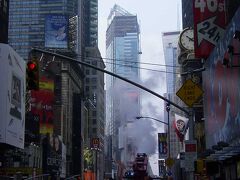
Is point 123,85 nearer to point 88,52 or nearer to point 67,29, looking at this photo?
point 67,29

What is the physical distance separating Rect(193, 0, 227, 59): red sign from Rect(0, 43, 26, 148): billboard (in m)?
34.7

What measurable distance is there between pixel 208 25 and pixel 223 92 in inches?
278

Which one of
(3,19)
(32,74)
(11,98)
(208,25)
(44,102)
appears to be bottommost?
(32,74)

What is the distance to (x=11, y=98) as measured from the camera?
208 ft

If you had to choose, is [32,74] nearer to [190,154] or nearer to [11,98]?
[190,154]

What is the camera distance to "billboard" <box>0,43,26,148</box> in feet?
201

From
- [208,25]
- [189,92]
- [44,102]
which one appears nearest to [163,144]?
[44,102]

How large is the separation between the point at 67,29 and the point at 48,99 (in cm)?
4044

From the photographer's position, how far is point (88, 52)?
196125 millimetres

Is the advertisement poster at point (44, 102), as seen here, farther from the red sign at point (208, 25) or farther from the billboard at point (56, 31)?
the red sign at point (208, 25)

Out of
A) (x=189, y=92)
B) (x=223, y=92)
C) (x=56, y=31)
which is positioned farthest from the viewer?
(x=56, y=31)

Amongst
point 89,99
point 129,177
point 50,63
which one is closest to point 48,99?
point 50,63

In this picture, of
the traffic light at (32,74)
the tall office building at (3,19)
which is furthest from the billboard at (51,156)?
the traffic light at (32,74)

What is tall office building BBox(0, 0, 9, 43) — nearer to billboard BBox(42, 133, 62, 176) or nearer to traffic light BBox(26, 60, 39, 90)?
billboard BBox(42, 133, 62, 176)
